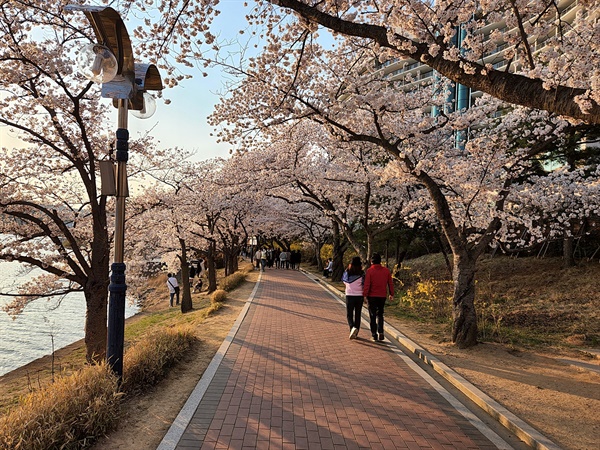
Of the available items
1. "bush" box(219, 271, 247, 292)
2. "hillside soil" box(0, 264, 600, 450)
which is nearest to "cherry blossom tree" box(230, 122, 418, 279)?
"bush" box(219, 271, 247, 292)

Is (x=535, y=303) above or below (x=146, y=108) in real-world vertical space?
below

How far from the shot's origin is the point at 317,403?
17.6ft

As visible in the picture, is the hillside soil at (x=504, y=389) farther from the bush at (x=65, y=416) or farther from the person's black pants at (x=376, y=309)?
the person's black pants at (x=376, y=309)

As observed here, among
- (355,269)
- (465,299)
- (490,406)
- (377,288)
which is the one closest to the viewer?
(490,406)

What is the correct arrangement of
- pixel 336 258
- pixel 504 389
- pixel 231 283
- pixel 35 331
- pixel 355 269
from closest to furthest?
1. pixel 504 389
2. pixel 355 269
3. pixel 231 283
4. pixel 35 331
5. pixel 336 258

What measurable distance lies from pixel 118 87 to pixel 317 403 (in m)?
4.76

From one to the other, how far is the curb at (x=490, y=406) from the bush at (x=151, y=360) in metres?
4.38

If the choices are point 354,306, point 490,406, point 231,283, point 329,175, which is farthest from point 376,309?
point 231,283

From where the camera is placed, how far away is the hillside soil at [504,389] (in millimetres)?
4570

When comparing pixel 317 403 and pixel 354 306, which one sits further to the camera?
pixel 354 306

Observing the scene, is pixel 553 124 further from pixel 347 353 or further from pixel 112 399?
pixel 112 399

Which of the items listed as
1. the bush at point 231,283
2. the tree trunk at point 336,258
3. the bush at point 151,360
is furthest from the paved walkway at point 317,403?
the tree trunk at point 336,258

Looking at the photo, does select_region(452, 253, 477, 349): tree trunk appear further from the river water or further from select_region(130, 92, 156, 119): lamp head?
the river water

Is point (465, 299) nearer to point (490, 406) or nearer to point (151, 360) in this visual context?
point (490, 406)
